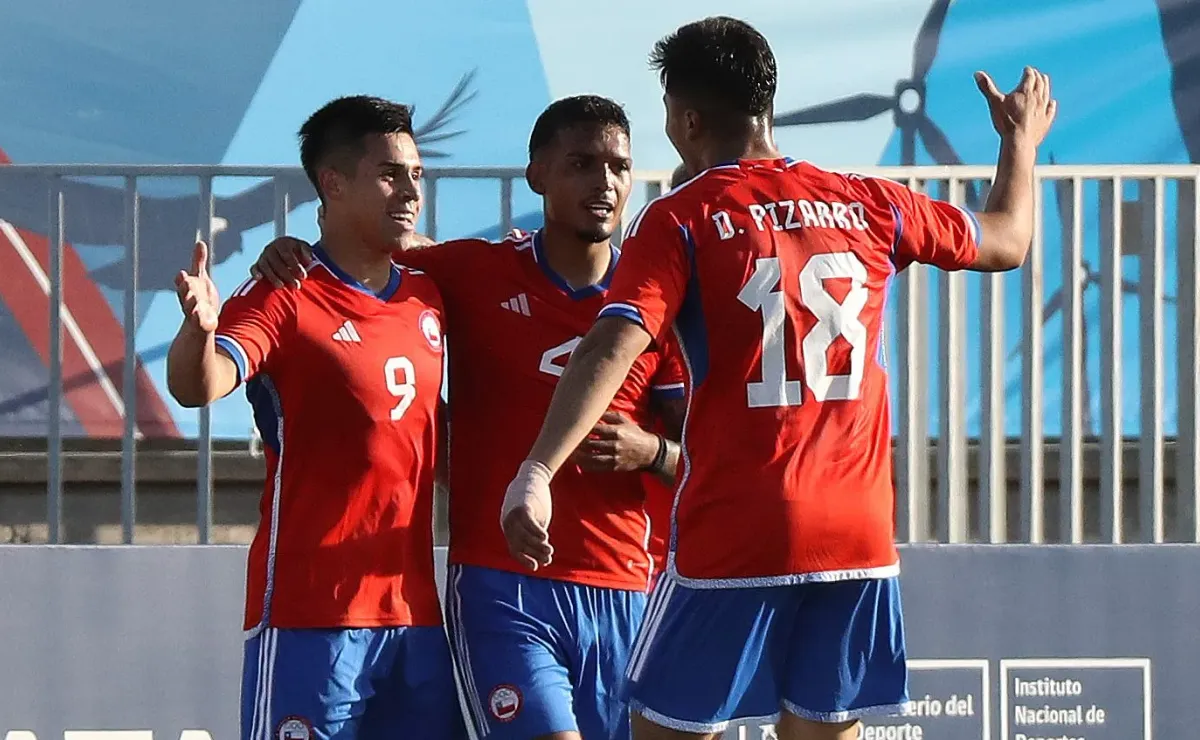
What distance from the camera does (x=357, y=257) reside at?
14.0ft

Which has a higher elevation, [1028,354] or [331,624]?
[1028,354]

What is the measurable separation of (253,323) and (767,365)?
110 cm

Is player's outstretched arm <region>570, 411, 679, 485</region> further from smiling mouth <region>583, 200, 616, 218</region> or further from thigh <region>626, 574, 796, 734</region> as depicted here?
thigh <region>626, 574, 796, 734</region>

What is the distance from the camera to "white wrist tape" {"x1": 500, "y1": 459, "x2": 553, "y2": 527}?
3371 mm

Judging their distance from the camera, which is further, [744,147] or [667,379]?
[667,379]

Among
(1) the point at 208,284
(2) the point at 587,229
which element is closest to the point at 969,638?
(2) the point at 587,229

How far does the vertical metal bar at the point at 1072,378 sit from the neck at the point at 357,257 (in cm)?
289

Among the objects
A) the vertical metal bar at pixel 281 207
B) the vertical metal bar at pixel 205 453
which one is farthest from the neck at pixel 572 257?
the vertical metal bar at pixel 205 453

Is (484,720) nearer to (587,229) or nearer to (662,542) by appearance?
(662,542)

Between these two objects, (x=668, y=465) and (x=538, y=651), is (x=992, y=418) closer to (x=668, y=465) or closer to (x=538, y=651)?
(x=668, y=465)

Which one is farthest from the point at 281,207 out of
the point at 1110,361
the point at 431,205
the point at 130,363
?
the point at 1110,361

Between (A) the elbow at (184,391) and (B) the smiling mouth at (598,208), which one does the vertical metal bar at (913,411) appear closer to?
(B) the smiling mouth at (598,208)

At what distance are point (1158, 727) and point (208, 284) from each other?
378 centimetres

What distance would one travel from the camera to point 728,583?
357 centimetres
